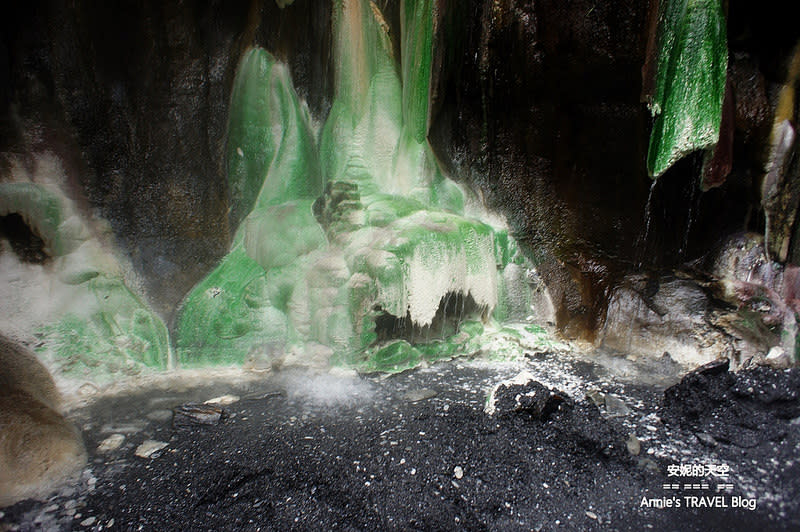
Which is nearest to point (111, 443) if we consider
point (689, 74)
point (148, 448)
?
point (148, 448)

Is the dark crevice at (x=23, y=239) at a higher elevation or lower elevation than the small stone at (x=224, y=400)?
higher

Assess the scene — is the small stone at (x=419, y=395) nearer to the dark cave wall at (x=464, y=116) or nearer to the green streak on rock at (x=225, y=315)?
the green streak on rock at (x=225, y=315)

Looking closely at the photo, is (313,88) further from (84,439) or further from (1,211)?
(84,439)

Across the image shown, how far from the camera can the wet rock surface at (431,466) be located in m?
2.36

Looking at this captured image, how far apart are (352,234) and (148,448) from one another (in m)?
2.19

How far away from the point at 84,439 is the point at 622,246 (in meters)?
4.21

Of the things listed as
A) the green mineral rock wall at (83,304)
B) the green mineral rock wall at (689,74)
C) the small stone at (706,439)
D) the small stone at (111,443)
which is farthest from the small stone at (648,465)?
the green mineral rock wall at (83,304)

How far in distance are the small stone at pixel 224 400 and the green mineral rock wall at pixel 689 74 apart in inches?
141

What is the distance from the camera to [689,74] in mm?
3207

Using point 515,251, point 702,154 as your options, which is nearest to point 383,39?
point 515,251

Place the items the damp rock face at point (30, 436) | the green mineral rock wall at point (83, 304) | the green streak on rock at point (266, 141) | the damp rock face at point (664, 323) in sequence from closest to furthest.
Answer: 1. the damp rock face at point (30, 436)
2. the green mineral rock wall at point (83, 304)
3. the damp rock face at point (664, 323)
4. the green streak on rock at point (266, 141)

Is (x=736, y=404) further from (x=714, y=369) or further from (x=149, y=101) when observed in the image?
(x=149, y=101)

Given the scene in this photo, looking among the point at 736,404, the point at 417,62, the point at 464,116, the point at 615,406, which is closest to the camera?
the point at 736,404

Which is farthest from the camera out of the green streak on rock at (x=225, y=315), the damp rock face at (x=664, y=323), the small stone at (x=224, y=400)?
the green streak on rock at (x=225, y=315)
